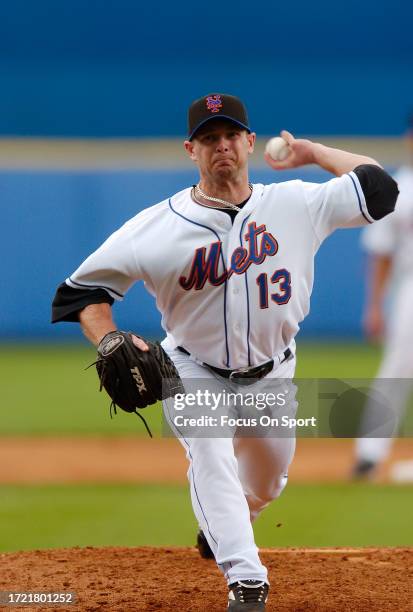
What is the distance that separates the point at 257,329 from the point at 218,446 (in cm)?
46

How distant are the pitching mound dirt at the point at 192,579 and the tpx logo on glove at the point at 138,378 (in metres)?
0.79

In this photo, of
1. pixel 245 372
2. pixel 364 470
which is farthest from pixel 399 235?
pixel 245 372


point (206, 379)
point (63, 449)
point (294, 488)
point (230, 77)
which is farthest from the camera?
point (230, 77)

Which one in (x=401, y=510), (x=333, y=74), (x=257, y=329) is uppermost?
(x=333, y=74)

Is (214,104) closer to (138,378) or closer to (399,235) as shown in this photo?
(138,378)

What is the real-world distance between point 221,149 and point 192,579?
1.68 m

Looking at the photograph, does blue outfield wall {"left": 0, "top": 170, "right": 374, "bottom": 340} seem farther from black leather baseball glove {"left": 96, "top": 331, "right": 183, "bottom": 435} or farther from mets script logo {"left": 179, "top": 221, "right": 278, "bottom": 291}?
black leather baseball glove {"left": 96, "top": 331, "right": 183, "bottom": 435}

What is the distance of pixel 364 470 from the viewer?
22.5 ft

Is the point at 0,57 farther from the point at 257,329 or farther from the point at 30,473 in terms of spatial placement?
the point at 257,329

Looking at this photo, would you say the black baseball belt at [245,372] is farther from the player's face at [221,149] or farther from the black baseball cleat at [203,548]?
the black baseball cleat at [203,548]

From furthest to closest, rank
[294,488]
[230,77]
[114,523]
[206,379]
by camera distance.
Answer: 1. [230,77]
2. [294,488]
3. [114,523]
4. [206,379]

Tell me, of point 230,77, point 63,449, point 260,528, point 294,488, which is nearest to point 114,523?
point 260,528

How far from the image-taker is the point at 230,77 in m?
18.5

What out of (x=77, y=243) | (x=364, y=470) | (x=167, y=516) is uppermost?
(x=77, y=243)
